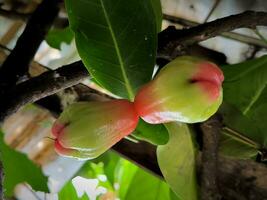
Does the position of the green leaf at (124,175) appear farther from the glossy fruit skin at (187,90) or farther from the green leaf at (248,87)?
the glossy fruit skin at (187,90)

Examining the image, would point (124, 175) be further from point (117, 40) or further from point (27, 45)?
point (117, 40)

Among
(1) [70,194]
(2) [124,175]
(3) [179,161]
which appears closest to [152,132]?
(3) [179,161]

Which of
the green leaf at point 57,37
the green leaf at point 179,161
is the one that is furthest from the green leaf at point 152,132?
the green leaf at point 57,37

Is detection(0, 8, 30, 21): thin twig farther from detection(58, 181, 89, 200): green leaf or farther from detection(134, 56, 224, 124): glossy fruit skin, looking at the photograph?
detection(134, 56, 224, 124): glossy fruit skin

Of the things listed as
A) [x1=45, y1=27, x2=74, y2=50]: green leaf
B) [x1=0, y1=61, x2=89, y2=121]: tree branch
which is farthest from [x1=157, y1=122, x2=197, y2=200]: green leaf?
[x1=45, y1=27, x2=74, y2=50]: green leaf

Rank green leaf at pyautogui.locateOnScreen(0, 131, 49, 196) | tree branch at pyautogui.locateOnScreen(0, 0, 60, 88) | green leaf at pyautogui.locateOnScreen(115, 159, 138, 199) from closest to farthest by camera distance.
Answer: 1. tree branch at pyautogui.locateOnScreen(0, 0, 60, 88)
2. green leaf at pyautogui.locateOnScreen(0, 131, 49, 196)
3. green leaf at pyautogui.locateOnScreen(115, 159, 138, 199)
